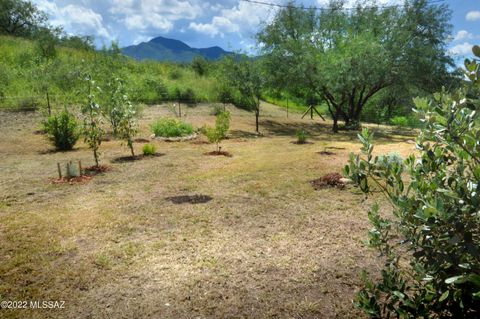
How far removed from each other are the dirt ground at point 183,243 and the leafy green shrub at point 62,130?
252cm

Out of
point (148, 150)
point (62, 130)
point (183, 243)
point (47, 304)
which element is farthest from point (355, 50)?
point (47, 304)

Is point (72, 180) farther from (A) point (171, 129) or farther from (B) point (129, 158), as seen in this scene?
(A) point (171, 129)

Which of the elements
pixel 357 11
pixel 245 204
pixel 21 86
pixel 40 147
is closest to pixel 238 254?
pixel 245 204

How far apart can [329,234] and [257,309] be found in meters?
2.17

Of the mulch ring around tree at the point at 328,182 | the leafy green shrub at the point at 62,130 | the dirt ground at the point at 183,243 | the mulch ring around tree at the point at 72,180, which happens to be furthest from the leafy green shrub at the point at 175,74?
the mulch ring around tree at the point at 328,182

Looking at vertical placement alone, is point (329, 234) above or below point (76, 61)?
below

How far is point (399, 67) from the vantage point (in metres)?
18.8

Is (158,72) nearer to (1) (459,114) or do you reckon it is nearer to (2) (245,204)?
(2) (245,204)

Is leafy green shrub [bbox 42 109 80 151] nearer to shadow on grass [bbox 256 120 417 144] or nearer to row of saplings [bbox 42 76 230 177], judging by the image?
row of saplings [bbox 42 76 230 177]

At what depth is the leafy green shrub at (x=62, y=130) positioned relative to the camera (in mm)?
11875

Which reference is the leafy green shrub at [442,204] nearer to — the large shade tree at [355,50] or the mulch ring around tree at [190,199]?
the mulch ring around tree at [190,199]

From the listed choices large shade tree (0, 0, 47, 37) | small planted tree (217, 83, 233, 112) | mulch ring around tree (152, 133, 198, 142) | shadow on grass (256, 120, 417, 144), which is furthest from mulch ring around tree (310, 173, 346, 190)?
large shade tree (0, 0, 47, 37)

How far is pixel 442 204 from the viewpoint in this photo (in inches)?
73.0

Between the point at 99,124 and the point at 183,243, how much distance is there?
9.27 metres
